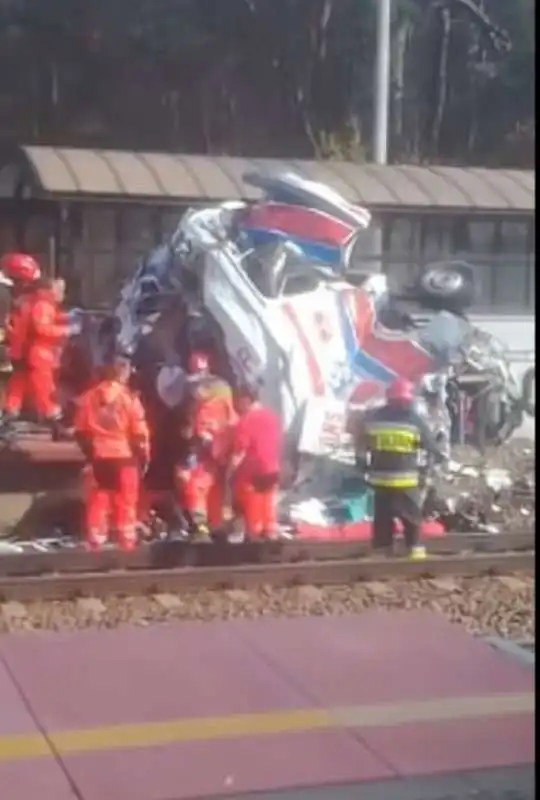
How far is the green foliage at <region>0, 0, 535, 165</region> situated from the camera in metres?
8.86

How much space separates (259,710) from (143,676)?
71 cm

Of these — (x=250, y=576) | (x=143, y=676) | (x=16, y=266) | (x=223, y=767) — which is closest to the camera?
(x=223, y=767)

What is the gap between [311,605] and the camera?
826 centimetres

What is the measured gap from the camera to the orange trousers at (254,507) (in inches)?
361

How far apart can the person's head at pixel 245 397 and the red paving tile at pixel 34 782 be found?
3.97m

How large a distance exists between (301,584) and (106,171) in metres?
2.77

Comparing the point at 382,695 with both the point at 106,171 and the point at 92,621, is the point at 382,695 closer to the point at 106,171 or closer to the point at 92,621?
the point at 92,621

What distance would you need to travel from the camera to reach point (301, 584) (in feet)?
28.6

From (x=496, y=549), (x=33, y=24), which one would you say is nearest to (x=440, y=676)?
(x=496, y=549)

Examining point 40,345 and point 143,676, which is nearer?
point 143,676

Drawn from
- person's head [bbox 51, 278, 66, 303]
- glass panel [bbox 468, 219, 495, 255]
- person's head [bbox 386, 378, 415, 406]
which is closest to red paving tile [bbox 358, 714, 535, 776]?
person's head [bbox 386, 378, 415, 406]

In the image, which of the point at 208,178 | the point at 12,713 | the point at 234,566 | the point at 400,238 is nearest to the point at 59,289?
the point at 208,178

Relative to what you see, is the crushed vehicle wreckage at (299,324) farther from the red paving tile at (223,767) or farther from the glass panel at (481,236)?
the red paving tile at (223,767)

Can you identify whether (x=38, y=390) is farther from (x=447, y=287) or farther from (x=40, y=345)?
(x=447, y=287)
